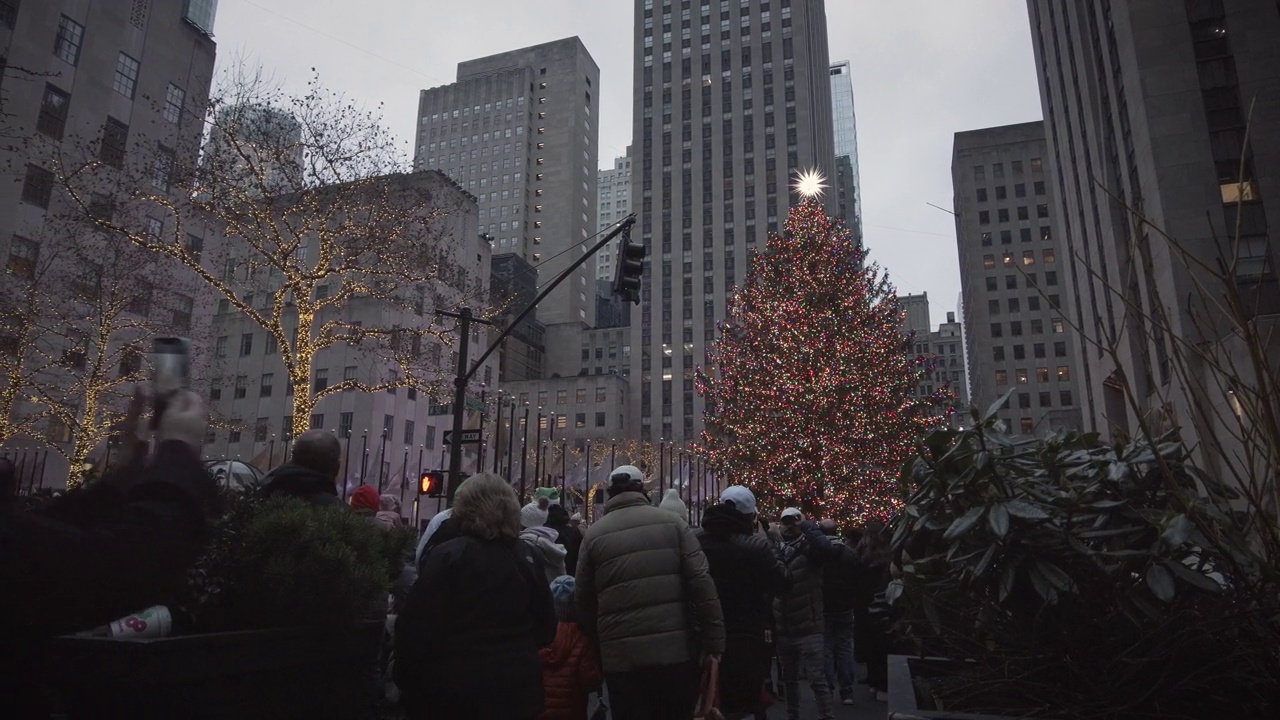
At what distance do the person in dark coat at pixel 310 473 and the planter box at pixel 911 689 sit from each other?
11.8 feet

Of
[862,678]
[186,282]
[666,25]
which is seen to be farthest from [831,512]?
[666,25]

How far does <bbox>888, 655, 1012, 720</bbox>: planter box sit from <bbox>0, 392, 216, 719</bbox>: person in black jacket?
2404 millimetres

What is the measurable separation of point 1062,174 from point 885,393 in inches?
1146

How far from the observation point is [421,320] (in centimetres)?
4250

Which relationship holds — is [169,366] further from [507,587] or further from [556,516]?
[556,516]

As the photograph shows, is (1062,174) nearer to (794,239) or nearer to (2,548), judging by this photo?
(794,239)

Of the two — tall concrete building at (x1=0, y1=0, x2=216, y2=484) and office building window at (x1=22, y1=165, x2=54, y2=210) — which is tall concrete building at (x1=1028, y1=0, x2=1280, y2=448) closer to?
tall concrete building at (x1=0, y1=0, x2=216, y2=484)

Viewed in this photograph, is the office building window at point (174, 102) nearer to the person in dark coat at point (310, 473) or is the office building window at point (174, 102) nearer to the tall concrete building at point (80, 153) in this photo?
the tall concrete building at point (80, 153)

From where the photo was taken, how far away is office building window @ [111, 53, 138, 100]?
3384 cm

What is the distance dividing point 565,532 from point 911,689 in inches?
267

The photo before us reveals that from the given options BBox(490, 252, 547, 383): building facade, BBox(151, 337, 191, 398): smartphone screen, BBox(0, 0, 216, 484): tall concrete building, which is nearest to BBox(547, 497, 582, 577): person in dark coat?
BBox(151, 337, 191, 398): smartphone screen

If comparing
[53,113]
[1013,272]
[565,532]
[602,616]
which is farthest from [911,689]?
[1013,272]

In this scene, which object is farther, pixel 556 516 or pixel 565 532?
pixel 565 532

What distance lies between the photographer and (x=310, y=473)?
509 cm
